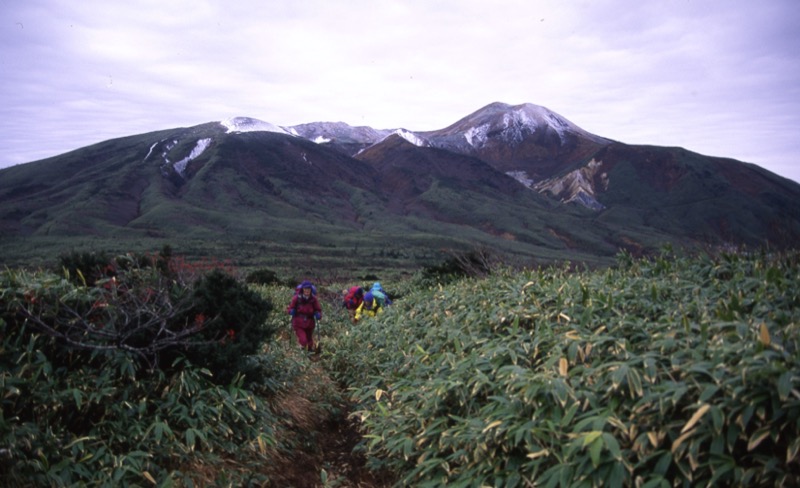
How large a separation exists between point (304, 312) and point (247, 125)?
17208 cm

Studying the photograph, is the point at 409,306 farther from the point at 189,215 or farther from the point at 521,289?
the point at 189,215

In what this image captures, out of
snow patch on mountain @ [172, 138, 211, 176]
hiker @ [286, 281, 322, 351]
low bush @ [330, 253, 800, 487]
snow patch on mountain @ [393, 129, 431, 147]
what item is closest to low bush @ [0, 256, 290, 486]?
low bush @ [330, 253, 800, 487]

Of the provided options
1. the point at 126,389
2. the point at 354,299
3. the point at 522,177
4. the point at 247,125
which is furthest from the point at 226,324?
the point at 247,125

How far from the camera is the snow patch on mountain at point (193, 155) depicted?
124 meters

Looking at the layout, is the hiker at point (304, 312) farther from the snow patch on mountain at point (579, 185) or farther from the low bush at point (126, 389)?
the snow patch on mountain at point (579, 185)

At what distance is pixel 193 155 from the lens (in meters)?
134

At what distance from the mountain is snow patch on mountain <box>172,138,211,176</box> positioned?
0.42m

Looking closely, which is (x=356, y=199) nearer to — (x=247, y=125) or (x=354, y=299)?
(x=247, y=125)

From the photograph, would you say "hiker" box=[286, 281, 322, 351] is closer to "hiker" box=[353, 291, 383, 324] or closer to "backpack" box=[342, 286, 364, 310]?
"hiker" box=[353, 291, 383, 324]

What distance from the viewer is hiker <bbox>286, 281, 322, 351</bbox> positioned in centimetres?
1009

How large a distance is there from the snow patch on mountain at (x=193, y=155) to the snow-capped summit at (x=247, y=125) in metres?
20.0

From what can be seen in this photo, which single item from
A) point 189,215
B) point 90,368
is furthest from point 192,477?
point 189,215

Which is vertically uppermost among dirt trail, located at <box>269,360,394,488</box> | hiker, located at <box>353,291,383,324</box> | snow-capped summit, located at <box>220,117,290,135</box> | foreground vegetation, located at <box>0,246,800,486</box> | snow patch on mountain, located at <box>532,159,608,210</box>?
snow-capped summit, located at <box>220,117,290,135</box>

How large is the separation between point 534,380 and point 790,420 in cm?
156
